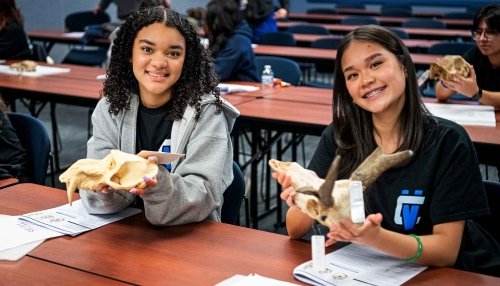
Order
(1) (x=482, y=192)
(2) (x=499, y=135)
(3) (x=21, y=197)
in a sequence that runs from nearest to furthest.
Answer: (1) (x=482, y=192) < (3) (x=21, y=197) < (2) (x=499, y=135)

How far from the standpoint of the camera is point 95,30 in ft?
21.7

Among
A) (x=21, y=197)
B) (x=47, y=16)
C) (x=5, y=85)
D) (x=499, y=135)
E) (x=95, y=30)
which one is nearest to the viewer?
(x=21, y=197)

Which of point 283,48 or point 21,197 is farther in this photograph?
point 283,48

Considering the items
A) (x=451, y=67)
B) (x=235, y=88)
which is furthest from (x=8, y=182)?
(x=451, y=67)

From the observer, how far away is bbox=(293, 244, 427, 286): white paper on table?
1.43 m

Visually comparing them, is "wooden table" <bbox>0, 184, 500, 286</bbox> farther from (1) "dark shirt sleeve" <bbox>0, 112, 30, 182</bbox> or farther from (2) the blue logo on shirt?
(1) "dark shirt sleeve" <bbox>0, 112, 30, 182</bbox>

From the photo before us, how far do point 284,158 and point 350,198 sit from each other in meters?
4.00

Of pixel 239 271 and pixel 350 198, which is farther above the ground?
pixel 350 198

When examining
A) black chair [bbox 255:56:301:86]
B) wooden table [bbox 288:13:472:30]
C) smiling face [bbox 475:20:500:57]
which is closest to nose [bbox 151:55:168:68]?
smiling face [bbox 475:20:500:57]

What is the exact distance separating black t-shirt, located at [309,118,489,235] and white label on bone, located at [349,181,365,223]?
431 mm

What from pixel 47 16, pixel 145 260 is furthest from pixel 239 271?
pixel 47 16

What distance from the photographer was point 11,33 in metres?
5.05

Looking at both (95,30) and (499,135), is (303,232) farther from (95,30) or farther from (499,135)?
(95,30)

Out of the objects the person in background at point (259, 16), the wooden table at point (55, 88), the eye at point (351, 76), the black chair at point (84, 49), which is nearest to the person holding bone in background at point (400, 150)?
the eye at point (351, 76)
